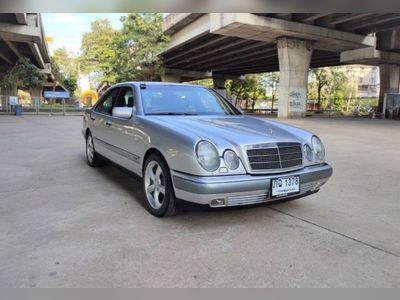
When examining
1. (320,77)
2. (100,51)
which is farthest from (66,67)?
(320,77)

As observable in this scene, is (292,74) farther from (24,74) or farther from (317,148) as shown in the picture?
(317,148)

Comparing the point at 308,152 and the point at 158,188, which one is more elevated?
the point at 308,152

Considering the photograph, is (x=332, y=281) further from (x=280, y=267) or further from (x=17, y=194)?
(x=17, y=194)

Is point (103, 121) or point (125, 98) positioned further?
point (103, 121)

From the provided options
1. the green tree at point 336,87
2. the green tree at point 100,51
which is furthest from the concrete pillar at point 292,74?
the green tree at point 336,87

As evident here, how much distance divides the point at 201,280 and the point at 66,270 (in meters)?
0.98

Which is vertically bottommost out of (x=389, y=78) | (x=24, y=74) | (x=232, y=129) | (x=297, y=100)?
(x=232, y=129)

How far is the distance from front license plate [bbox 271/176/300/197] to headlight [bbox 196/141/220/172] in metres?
0.57

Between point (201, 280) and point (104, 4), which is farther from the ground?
point (104, 4)

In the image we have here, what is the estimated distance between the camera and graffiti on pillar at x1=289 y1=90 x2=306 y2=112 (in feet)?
84.5

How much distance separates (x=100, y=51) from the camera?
121 ft

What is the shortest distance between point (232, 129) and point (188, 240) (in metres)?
1.22

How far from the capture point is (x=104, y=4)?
9.90 feet

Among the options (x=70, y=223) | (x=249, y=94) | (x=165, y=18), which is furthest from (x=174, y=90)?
(x=249, y=94)
